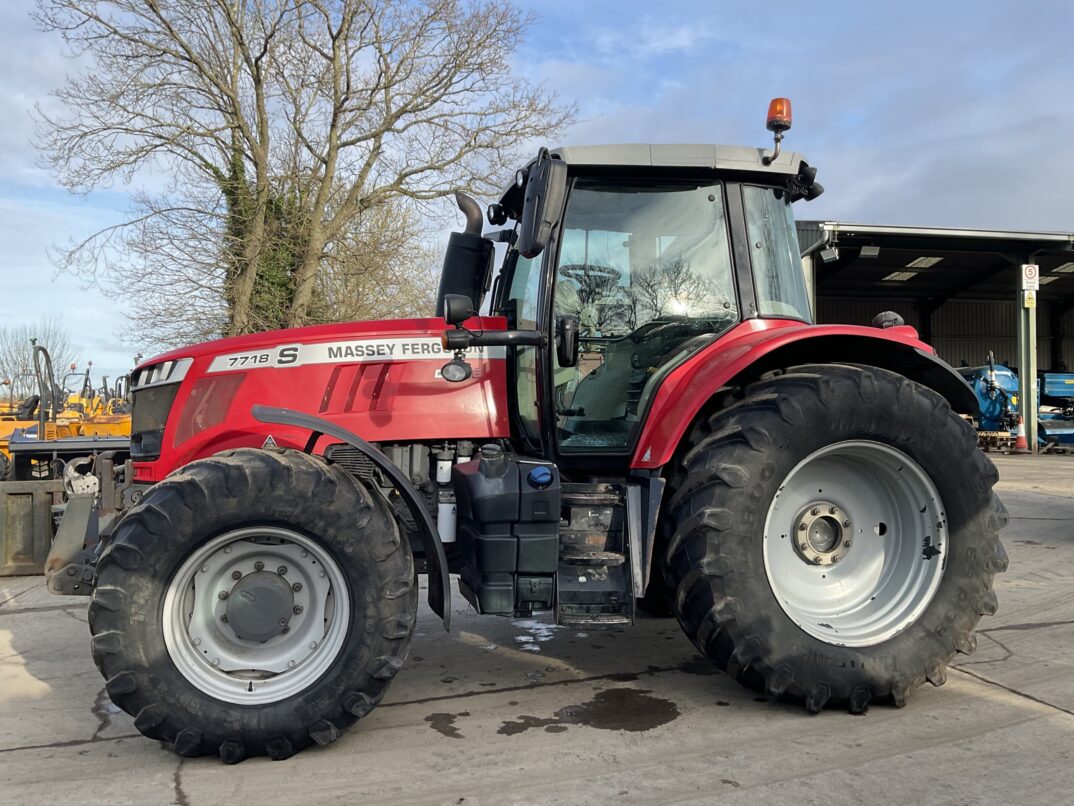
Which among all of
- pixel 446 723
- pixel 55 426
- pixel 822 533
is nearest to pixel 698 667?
pixel 822 533

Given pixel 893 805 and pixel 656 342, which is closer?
pixel 893 805

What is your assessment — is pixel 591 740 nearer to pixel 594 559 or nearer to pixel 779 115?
pixel 594 559

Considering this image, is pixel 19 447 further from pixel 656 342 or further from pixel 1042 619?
pixel 1042 619

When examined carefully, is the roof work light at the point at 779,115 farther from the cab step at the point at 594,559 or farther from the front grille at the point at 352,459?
the front grille at the point at 352,459

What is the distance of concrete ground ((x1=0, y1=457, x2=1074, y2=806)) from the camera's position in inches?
107

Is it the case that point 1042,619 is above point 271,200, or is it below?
below

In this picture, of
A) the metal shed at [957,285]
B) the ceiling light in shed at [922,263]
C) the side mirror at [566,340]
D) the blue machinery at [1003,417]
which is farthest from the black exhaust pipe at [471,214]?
the ceiling light in shed at [922,263]

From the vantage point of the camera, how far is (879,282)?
88.5 ft

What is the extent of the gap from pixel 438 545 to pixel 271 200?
14.4 metres

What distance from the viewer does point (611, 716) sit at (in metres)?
3.37

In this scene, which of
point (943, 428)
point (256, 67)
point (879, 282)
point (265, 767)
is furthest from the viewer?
point (879, 282)

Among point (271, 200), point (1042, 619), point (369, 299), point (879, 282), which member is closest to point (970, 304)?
point (879, 282)

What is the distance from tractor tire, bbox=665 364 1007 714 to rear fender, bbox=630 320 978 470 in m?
0.12

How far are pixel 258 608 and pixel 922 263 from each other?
2452cm
